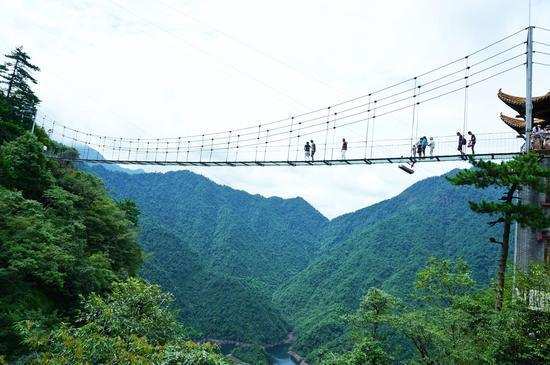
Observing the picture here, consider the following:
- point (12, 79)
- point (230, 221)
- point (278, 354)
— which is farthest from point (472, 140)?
point (230, 221)

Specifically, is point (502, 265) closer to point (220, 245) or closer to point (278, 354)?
point (278, 354)

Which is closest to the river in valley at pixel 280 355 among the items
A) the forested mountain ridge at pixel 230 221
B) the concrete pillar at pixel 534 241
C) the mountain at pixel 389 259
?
the mountain at pixel 389 259

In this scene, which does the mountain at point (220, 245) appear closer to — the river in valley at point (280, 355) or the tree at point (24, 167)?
the river in valley at point (280, 355)

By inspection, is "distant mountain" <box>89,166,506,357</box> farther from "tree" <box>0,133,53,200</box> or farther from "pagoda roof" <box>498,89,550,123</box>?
"pagoda roof" <box>498,89,550,123</box>

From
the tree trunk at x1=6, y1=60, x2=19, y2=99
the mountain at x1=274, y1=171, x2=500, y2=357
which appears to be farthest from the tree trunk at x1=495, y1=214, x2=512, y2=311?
the mountain at x1=274, y1=171, x2=500, y2=357

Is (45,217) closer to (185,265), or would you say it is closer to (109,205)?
(109,205)

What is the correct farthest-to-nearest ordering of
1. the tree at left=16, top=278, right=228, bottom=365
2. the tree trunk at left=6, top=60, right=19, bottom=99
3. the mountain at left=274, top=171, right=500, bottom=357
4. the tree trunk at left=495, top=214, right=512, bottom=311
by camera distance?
the mountain at left=274, top=171, right=500, bottom=357 < the tree trunk at left=6, top=60, right=19, bottom=99 < the tree trunk at left=495, top=214, right=512, bottom=311 < the tree at left=16, top=278, right=228, bottom=365
